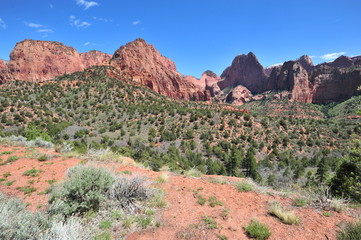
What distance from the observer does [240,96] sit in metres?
117

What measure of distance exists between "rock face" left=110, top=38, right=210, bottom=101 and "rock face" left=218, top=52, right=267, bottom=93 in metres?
55.2

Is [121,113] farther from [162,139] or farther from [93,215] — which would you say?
[93,215]

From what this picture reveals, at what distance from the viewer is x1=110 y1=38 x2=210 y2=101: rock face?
6066 cm

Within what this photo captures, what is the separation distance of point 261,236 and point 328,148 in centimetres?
3430

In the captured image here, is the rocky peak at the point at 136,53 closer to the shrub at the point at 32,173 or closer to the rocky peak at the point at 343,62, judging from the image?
the shrub at the point at 32,173

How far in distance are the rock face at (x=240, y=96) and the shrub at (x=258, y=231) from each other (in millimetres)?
115136

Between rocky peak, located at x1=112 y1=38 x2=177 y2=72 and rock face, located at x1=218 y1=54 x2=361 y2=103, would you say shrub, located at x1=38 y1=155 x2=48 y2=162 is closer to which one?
rocky peak, located at x1=112 y1=38 x2=177 y2=72

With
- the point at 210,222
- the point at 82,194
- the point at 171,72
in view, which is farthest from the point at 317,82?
the point at 82,194

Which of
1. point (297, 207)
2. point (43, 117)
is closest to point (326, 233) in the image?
point (297, 207)

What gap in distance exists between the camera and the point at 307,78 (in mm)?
95625

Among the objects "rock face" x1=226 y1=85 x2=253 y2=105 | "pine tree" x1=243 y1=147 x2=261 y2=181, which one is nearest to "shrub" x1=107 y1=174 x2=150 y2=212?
"pine tree" x1=243 y1=147 x2=261 y2=181

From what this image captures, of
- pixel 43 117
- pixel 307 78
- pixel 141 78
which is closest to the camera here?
pixel 43 117

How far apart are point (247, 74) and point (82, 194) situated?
146104 millimetres

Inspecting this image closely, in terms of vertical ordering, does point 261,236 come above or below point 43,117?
below
